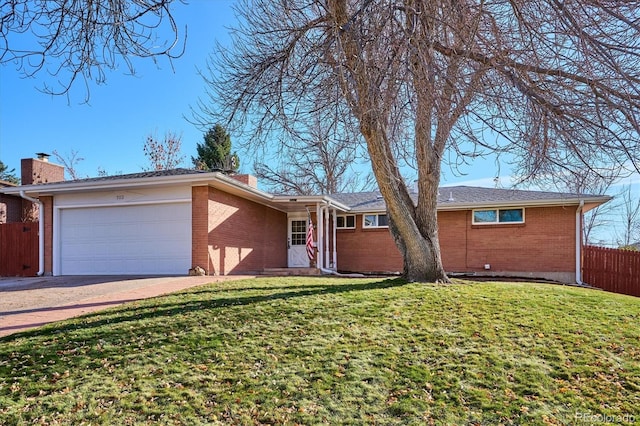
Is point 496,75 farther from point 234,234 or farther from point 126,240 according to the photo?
point 126,240

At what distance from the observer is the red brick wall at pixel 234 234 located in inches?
474

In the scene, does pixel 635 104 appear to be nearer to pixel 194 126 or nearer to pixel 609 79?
pixel 609 79

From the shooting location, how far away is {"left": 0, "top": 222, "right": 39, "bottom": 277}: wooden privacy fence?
571 inches

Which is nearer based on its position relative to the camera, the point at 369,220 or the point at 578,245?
the point at 578,245

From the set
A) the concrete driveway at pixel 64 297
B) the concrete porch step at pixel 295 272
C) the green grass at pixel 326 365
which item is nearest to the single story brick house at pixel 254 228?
the concrete porch step at pixel 295 272

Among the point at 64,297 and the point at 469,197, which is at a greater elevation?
the point at 469,197

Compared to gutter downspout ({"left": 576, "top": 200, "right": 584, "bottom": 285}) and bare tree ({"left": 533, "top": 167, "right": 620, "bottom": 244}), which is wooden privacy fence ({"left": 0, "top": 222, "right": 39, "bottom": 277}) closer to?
bare tree ({"left": 533, "top": 167, "right": 620, "bottom": 244})

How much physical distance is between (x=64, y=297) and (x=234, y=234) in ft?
19.6

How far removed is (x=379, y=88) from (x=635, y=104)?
96.3 inches

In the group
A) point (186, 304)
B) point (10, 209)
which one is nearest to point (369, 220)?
point (186, 304)

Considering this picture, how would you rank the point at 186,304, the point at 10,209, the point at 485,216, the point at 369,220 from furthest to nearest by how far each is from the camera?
the point at 10,209, the point at 369,220, the point at 485,216, the point at 186,304

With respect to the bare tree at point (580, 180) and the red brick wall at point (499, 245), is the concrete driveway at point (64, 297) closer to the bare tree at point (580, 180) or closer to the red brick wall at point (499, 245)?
the bare tree at point (580, 180)

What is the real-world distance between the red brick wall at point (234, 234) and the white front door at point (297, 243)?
258 millimetres

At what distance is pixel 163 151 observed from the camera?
27.7 m
